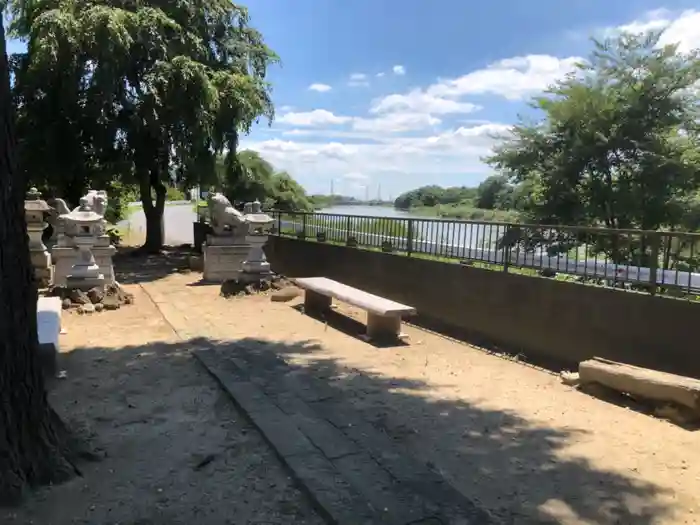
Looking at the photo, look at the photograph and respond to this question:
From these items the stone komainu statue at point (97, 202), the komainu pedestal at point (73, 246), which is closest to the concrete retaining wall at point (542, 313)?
the komainu pedestal at point (73, 246)

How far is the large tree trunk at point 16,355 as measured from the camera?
2990 millimetres

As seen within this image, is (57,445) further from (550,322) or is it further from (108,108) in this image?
(108,108)

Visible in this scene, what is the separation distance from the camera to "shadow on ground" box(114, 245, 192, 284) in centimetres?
1382

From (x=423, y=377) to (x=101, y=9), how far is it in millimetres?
12403

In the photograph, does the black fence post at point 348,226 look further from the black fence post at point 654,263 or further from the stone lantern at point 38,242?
the black fence post at point 654,263

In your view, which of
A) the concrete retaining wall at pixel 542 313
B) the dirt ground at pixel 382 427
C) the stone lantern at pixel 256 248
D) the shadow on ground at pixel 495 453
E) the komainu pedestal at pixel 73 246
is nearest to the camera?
the dirt ground at pixel 382 427

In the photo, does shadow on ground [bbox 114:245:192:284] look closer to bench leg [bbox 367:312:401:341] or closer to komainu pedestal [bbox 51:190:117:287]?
komainu pedestal [bbox 51:190:117:287]

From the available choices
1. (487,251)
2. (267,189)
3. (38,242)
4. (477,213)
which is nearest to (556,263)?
(487,251)

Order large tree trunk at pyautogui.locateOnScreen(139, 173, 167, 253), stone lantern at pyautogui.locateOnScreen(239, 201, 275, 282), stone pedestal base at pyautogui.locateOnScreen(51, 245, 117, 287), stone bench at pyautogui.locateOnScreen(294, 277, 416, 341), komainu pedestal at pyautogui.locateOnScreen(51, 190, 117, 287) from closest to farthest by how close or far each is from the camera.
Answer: stone bench at pyautogui.locateOnScreen(294, 277, 416, 341) → komainu pedestal at pyautogui.locateOnScreen(51, 190, 117, 287) → stone pedestal base at pyautogui.locateOnScreen(51, 245, 117, 287) → stone lantern at pyautogui.locateOnScreen(239, 201, 275, 282) → large tree trunk at pyautogui.locateOnScreen(139, 173, 167, 253)

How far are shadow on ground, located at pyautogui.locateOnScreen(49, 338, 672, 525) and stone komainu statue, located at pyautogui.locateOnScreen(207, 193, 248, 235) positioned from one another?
6784mm

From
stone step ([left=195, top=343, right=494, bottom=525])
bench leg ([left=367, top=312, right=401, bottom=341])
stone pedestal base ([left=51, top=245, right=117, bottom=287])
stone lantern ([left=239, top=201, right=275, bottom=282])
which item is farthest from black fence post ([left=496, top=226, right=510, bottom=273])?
stone pedestal base ([left=51, top=245, right=117, bottom=287])

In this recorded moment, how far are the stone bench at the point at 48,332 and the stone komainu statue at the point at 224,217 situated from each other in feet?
19.0

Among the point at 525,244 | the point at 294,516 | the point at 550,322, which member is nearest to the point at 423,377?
the point at 550,322

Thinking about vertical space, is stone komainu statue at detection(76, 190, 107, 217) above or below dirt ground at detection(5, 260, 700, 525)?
above
